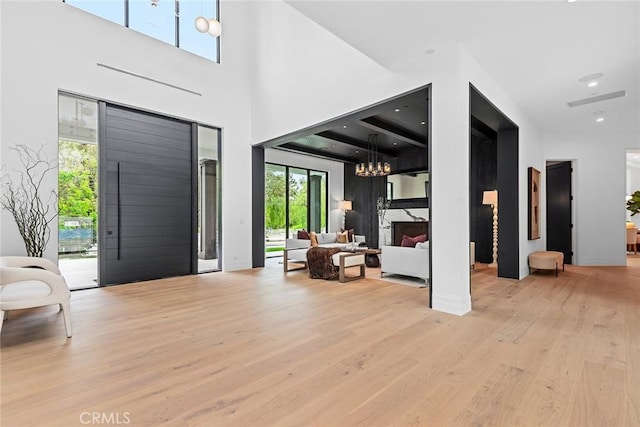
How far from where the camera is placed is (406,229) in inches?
362

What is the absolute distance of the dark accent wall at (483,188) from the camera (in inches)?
306

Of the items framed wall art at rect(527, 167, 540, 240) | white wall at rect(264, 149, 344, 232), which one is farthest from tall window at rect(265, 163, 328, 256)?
framed wall art at rect(527, 167, 540, 240)

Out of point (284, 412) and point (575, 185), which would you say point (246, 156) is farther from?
point (575, 185)

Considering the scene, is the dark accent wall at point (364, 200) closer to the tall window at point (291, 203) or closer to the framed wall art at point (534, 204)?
the tall window at point (291, 203)

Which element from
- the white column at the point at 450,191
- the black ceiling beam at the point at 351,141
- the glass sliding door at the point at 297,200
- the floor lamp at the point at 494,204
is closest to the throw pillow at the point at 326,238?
the glass sliding door at the point at 297,200

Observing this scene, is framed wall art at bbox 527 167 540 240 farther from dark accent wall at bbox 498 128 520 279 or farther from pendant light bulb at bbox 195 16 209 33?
pendant light bulb at bbox 195 16 209 33

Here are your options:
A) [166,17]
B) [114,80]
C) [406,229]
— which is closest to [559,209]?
[406,229]

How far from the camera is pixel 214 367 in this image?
7.49ft

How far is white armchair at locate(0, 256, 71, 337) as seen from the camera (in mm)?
2666

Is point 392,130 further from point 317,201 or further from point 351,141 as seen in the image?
point 317,201

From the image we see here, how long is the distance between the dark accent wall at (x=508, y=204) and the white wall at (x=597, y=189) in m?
A: 2.43

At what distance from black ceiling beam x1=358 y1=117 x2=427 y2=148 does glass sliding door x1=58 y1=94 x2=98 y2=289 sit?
482 cm

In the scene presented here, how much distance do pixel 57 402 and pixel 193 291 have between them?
298 cm

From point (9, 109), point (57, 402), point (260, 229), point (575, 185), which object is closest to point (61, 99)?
point (9, 109)
